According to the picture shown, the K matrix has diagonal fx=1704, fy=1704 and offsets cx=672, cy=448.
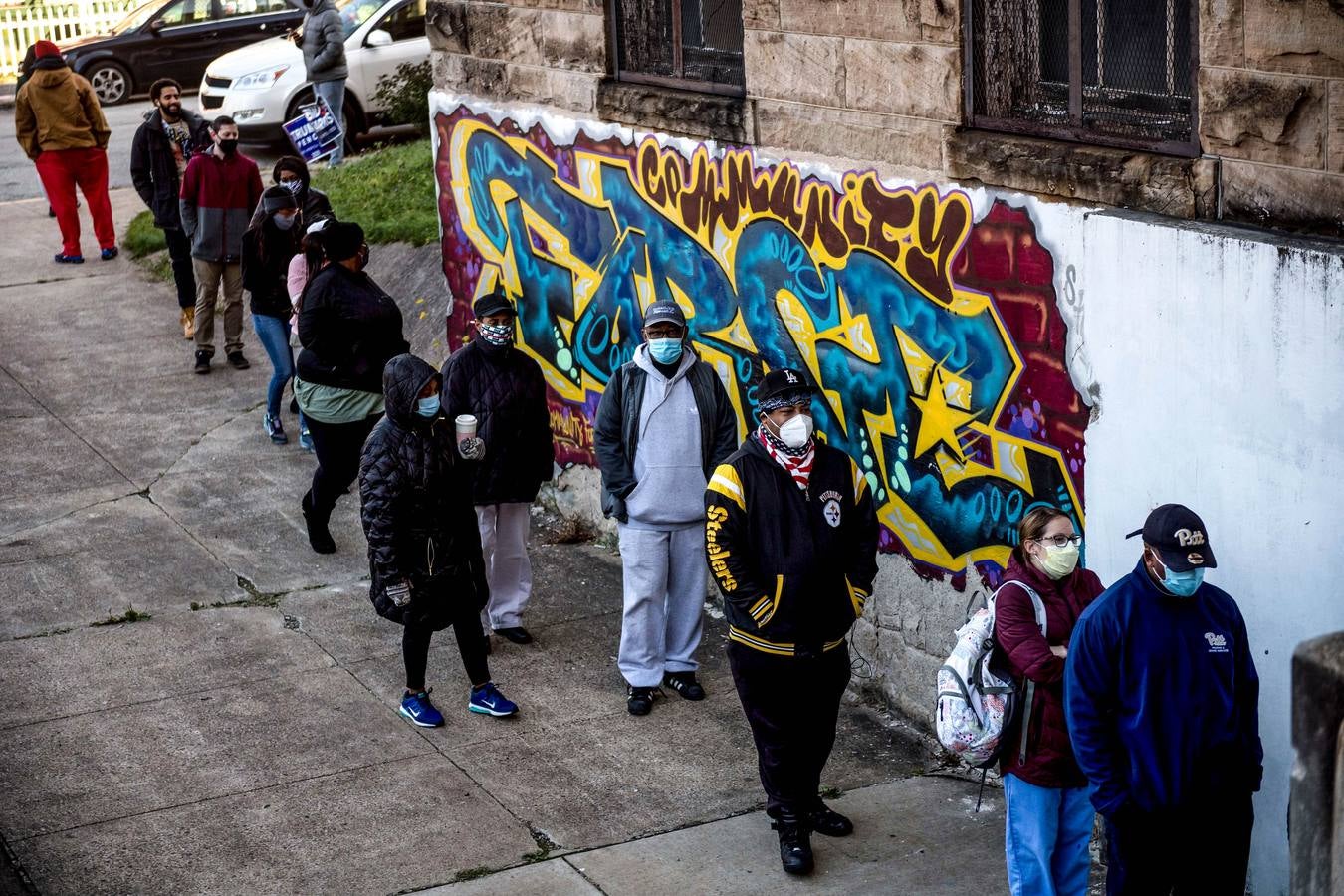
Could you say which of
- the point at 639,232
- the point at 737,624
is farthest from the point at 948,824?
the point at 639,232

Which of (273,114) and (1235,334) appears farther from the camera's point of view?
(273,114)

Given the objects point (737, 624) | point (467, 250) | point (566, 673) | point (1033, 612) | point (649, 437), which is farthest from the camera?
point (467, 250)

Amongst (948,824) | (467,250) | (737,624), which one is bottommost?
(948,824)

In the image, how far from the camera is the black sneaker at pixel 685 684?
305 inches

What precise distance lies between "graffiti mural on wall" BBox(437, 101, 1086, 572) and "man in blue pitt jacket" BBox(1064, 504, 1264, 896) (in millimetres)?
1341

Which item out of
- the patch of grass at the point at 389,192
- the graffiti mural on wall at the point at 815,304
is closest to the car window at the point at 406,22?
the patch of grass at the point at 389,192

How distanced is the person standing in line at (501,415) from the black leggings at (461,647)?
834mm

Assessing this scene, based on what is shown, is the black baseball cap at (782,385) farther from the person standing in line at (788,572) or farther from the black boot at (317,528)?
the black boot at (317,528)

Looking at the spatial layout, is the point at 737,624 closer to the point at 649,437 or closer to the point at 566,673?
the point at 649,437

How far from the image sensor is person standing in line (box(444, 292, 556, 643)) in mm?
8000

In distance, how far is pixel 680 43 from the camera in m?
8.70

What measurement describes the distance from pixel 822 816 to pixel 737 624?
0.88 m

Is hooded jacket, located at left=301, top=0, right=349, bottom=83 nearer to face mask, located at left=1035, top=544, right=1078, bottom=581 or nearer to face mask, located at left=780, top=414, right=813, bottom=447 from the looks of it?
face mask, located at left=780, top=414, right=813, bottom=447

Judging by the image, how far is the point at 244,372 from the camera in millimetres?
12555
